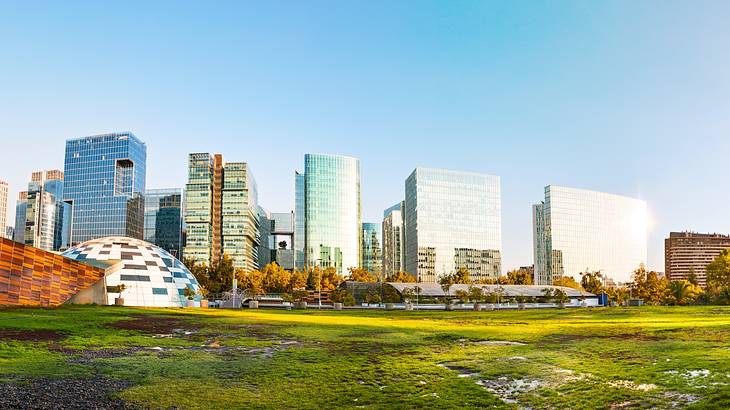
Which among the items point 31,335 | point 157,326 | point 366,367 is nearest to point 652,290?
point 157,326

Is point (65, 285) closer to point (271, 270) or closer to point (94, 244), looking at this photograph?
point (94, 244)

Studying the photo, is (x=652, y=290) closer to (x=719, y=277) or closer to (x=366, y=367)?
(x=719, y=277)

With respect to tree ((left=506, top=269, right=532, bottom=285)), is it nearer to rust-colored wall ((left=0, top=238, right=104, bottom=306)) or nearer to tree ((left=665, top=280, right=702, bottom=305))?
tree ((left=665, top=280, right=702, bottom=305))

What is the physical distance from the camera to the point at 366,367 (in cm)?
2444

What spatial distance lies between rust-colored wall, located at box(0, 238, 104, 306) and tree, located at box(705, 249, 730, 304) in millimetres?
99860

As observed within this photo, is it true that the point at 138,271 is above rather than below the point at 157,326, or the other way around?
above

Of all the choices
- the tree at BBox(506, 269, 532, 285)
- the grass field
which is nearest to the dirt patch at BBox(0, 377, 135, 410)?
the grass field

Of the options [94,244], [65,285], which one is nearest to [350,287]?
[94,244]

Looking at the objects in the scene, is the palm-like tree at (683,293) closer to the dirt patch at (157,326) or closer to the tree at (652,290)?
the tree at (652,290)

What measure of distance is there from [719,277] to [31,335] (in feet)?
373

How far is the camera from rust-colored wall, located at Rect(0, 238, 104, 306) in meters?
45.8

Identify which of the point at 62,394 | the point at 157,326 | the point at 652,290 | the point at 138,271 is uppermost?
the point at 138,271

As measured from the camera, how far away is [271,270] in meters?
164

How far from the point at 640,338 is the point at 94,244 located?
86279mm
